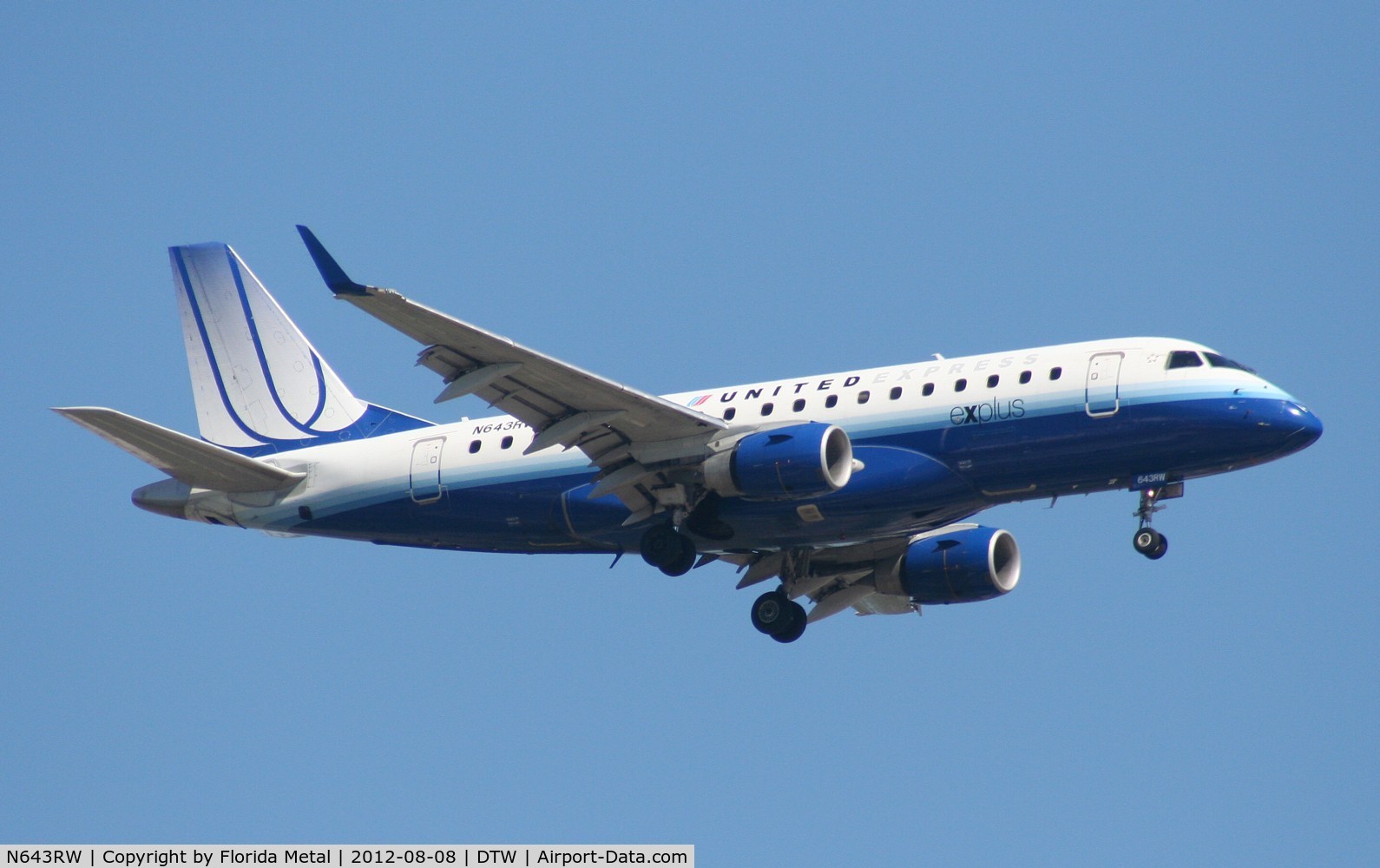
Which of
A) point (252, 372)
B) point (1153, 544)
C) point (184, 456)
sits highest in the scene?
point (252, 372)

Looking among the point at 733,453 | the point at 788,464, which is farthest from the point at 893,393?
the point at 733,453

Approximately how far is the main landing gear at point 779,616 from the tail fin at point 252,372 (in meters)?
8.31

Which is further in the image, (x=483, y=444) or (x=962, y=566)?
(x=962, y=566)

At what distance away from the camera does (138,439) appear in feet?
126

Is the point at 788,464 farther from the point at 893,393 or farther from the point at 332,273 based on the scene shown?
the point at 332,273

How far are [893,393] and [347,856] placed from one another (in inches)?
520

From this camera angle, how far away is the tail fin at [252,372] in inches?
1684

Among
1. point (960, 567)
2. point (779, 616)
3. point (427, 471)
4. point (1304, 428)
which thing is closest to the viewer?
point (1304, 428)

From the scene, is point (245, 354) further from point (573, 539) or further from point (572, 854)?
point (572, 854)

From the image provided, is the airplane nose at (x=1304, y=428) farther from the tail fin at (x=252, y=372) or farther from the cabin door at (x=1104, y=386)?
the tail fin at (x=252, y=372)

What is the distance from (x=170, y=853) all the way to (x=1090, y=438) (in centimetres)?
1764

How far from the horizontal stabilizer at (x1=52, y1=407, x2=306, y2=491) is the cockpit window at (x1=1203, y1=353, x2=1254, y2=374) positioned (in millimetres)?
18772

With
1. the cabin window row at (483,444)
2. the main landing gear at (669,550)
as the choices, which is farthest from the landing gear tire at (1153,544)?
the cabin window row at (483,444)

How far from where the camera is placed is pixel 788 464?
35.7 metres
